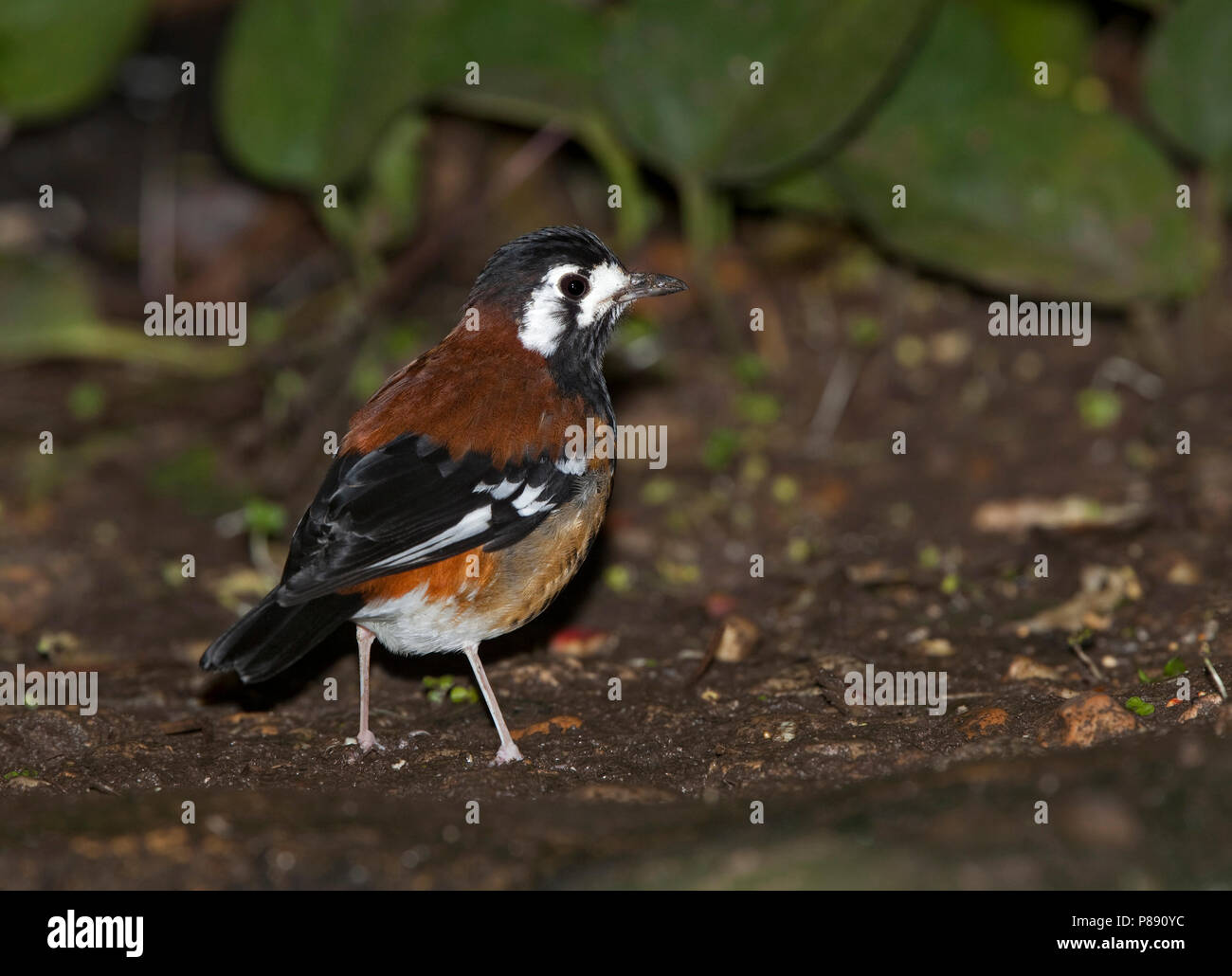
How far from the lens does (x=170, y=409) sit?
7441 mm

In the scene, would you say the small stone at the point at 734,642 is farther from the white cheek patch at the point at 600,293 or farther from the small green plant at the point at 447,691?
the white cheek patch at the point at 600,293

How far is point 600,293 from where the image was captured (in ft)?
16.8

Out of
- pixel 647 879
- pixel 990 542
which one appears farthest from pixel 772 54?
pixel 647 879

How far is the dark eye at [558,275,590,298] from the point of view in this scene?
5.04m

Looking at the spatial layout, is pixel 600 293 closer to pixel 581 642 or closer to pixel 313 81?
pixel 581 642

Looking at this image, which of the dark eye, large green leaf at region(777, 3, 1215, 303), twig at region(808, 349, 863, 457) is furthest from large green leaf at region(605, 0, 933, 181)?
the dark eye

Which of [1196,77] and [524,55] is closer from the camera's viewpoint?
[1196,77]

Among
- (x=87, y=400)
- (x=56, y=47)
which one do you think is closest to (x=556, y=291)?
(x=87, y=400)

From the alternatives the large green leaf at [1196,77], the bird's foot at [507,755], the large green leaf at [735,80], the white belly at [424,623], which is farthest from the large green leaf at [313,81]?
the bird's foot at [507,755]

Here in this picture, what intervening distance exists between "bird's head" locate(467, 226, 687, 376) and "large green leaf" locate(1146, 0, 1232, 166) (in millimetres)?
3044

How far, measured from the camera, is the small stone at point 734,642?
527 cm

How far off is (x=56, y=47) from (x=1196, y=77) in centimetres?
599

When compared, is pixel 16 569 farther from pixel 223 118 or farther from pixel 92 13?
pixel 92 13

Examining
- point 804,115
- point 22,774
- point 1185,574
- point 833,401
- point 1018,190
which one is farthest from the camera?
point 833,401
